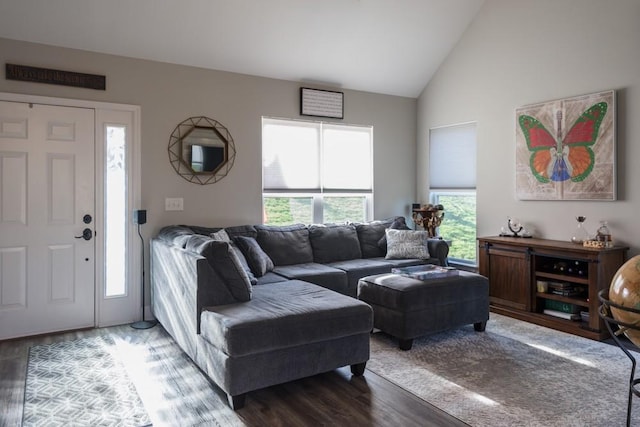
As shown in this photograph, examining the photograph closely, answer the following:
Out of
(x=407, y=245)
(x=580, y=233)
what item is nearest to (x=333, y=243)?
(x=407, y=245)

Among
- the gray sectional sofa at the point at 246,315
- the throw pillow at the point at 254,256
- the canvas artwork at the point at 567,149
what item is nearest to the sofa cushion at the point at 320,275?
the gray sectional sofa at the point at 246,315

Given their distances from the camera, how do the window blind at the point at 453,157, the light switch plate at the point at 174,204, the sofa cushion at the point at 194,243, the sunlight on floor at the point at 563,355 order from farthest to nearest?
1. the window blind at the point at 453,157
2. the light switch plate at the point at 174,204
3. the sunlight on floor at the point at 563,355
4. the sofa cushion at the point at 194,243

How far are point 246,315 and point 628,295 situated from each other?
1907 mm

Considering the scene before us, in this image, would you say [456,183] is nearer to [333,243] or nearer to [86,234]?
[333,243]

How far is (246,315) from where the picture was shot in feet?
8.95

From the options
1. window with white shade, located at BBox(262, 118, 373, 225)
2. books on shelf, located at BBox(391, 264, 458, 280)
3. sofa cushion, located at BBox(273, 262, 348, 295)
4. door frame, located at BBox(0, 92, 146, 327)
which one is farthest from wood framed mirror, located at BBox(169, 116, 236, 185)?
books on shelf, located at BBox(391, 264, 458, 280)

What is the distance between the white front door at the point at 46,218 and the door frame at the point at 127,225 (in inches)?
1.8

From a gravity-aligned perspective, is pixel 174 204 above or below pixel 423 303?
above

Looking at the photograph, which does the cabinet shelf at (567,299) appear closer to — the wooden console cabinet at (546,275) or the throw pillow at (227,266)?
the wooden console cabinet at (546,275)

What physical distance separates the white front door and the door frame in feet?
0.15

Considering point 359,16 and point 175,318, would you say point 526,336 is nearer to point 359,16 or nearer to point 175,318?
point 175,318

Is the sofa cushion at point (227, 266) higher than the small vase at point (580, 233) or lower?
lower

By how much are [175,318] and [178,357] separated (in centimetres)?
29

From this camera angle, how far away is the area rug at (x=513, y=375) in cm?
255
